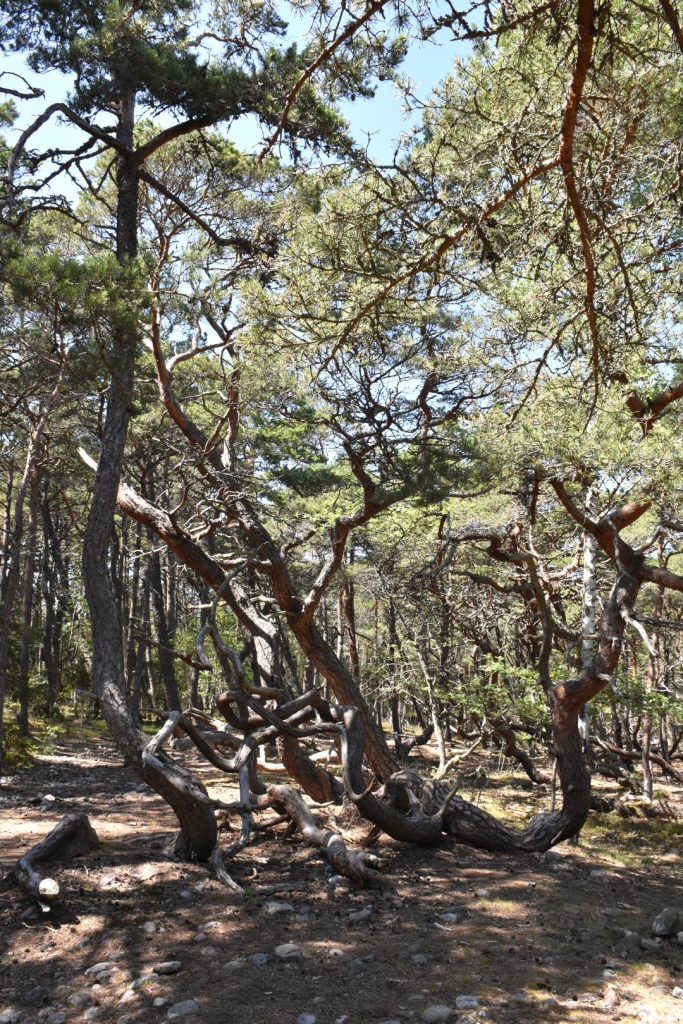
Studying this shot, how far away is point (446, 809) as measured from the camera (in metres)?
7.71

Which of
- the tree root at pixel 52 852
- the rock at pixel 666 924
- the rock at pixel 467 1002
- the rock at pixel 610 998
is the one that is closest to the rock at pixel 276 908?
the tree root at pixel 52 852

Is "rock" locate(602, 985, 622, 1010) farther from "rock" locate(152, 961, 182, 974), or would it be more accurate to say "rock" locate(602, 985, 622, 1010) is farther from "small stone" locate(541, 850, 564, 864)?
"small stone" locate(541, 850, 564, 864)

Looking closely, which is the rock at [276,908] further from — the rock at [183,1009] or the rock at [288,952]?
the rock at [183,1009]

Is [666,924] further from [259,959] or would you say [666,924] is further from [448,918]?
[259,959]

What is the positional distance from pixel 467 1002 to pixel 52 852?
369cm

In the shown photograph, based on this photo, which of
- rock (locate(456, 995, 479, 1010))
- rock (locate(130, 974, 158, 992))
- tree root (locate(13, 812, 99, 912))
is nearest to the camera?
rock (locate(456, 995, 479, 1010))

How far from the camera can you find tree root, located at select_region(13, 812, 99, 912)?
5.13m

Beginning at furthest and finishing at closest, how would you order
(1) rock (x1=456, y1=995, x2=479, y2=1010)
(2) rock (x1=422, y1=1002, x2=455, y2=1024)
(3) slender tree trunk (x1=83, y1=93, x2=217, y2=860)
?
(3) slender tree trunk (x1=83, y1=93, x2=217, y2=860) < (1) rock (x1=456, y1=995, x2=479, y2=1010) < (2) rock (x1=422, y1=1002, x2=455, y2=1024)

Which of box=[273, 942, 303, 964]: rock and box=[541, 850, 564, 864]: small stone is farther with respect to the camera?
box=[541, 850, 564, 864]: small stone

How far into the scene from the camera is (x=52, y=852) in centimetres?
611

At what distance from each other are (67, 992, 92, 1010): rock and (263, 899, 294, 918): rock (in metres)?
1.65

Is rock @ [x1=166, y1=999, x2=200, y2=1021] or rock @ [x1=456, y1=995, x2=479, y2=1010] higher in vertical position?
rock @ [x1=166, y1=999, x2=200, y2=1021]

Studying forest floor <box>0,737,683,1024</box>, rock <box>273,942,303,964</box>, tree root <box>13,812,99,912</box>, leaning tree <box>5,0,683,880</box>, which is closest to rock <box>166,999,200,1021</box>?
forest floor <box>0,737,683,1024</box>

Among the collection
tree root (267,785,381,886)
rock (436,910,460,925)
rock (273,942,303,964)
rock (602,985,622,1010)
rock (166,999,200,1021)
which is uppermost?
tree root (267,785,381,886)
